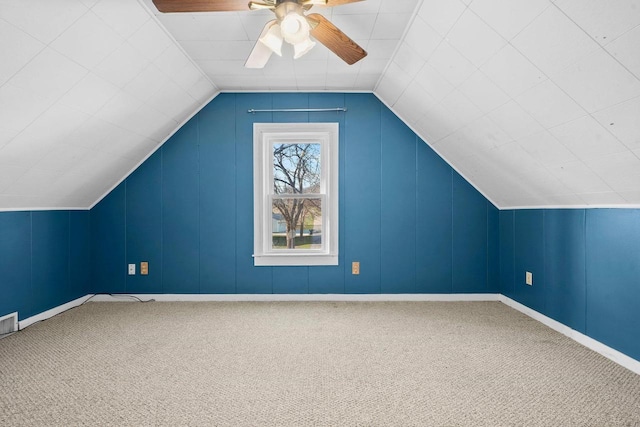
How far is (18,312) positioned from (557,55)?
153 inches

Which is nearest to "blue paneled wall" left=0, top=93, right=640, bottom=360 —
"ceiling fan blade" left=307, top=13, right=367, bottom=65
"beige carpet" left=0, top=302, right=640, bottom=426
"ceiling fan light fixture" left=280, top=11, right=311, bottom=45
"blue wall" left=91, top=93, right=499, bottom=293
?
"blue wall" left=91, top=93, right=499, bottom=293

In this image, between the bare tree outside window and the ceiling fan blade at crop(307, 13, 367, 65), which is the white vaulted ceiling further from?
the bare tree outside window

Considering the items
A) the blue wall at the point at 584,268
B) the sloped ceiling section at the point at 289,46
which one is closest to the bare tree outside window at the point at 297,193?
the sloped ceiling section at the point at 289,46

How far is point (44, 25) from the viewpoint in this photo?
1.68 meters

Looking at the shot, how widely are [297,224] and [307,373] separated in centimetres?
189

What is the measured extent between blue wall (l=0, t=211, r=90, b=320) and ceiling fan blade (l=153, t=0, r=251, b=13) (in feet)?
7.15

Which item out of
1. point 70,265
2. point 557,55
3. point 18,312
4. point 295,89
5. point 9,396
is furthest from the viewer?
point 295,89

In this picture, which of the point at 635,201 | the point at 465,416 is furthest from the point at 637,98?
the point at 465,416

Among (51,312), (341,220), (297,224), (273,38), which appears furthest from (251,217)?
(273,38)

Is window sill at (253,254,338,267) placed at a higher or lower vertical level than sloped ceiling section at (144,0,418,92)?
lower

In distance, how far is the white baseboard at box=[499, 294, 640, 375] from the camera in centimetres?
208

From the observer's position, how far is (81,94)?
7.27ft

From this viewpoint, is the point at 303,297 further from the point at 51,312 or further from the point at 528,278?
the point at 51,312

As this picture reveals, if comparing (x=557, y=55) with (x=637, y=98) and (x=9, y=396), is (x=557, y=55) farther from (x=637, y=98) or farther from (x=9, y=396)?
(x=9, y=396)
